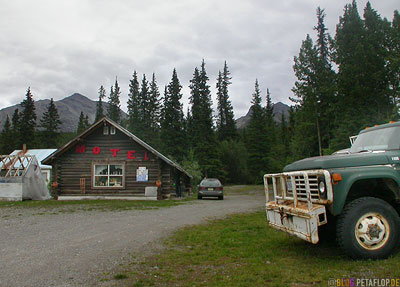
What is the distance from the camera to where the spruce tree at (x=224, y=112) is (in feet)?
243

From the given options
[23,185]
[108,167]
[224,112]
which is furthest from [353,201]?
[224,112]

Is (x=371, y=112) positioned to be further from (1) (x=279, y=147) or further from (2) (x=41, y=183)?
(2) (x=41, y=183)

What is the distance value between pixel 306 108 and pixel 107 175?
83.0 feet

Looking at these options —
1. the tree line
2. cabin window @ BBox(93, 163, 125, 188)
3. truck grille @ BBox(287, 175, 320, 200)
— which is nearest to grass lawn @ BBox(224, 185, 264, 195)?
the tree line

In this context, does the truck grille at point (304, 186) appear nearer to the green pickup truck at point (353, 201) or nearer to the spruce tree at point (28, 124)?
the green pickup truck at point (353, 201)

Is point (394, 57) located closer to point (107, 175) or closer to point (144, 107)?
point (107, 175)

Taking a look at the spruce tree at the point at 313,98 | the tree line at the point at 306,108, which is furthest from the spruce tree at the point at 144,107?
the spruce tree at the point at 313,98

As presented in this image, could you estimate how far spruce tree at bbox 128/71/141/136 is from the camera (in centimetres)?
5806

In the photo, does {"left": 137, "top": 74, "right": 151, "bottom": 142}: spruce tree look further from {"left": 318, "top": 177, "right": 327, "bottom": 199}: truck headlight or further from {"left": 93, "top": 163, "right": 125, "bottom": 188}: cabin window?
{"left": 318, "top": 177, "right": 327, "bottom": 199}: truck headlight

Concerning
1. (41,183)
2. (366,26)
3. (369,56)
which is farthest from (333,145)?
(41,183)

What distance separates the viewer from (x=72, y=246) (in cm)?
741

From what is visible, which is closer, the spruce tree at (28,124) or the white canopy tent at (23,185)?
the white canopy tent at (23,185)

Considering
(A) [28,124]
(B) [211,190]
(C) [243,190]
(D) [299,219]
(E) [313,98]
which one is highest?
(A) [28,124]

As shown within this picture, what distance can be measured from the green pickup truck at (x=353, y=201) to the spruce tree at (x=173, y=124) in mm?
46226
